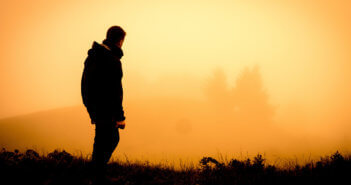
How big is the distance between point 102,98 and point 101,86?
230 mm

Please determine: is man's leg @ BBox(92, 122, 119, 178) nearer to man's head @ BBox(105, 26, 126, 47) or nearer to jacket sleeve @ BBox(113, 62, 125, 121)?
jacket sleeve @ BBox(113, 62, 125, 121)

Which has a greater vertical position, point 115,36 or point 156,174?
point 115,36

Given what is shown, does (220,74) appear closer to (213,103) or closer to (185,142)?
(213,103)

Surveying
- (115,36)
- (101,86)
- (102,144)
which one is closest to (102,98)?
(101,86)

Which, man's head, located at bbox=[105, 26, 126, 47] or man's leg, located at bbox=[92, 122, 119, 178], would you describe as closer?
man's leg, located at bbox=[92, 122, 119, 178]

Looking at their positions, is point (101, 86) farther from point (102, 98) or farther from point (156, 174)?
point (156, 174)

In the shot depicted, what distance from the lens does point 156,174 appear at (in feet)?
14.1

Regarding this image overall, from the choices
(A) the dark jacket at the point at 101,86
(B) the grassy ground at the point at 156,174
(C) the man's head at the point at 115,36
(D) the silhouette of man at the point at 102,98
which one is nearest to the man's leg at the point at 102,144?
(D) the silhouette of man at the point at 102,98

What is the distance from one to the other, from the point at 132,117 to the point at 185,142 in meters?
17.8

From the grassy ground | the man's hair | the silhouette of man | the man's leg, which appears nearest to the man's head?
the man's hair

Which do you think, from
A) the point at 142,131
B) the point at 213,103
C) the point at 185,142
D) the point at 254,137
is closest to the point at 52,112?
the point at 142,131

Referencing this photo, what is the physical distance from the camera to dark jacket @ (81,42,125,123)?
3.62 metres

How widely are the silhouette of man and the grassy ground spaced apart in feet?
1.93

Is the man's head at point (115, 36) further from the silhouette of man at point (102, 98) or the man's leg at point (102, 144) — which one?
the man's leg at point (102, 144)
